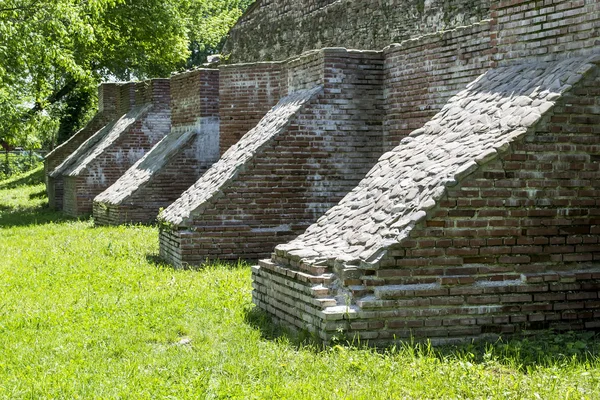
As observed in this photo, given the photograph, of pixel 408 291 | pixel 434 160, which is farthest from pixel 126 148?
pixel 408 291

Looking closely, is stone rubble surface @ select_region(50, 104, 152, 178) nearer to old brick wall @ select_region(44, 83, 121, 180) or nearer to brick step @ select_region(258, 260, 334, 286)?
old brick wall @ select_region(44, 83, 121, 180)

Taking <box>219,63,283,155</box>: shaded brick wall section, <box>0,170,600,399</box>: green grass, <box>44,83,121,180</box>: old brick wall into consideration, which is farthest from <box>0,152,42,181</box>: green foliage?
<box>0,170,600,399</box>: green grass

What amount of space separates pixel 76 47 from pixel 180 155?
38.9 feet

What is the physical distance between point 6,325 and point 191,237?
3.46 metres

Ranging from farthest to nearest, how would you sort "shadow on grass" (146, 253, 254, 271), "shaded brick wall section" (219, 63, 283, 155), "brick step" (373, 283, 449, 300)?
1. "shaded brick wall section" (219, 63, 283, 155)
2. "shadow on grass" (146, 253, 254, 271)
3. "brick step" (373, 283, 449, 300)

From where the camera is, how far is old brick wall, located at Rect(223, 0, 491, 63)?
42.3 ft

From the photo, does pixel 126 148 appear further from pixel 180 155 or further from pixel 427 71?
pixel 427 71

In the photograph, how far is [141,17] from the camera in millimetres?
25844

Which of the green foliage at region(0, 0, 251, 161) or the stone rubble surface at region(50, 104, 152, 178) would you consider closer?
the green foliage at region(0, 0, 251, 161)

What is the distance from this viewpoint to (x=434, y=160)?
21.8ft

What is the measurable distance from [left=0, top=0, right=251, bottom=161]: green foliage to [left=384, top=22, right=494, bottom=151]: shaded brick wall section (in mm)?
9845

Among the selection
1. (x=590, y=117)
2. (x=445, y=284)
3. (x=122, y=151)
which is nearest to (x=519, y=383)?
(x=445, y=284)

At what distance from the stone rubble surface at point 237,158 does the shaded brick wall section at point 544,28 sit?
11.3 feet

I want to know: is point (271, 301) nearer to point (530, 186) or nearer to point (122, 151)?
point (530, 186)
